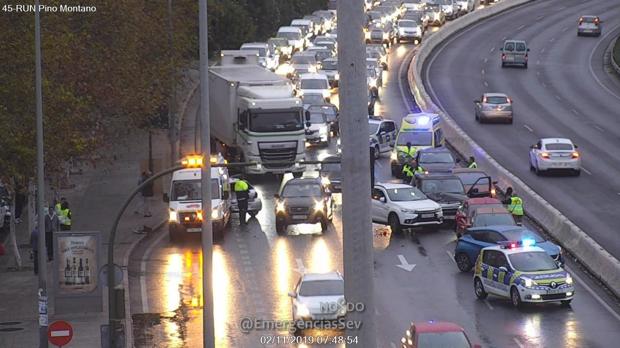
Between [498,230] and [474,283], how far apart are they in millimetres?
2808

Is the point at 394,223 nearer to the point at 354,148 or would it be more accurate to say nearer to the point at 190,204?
the point at 190,204

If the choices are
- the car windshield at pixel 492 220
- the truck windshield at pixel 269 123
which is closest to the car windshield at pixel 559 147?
the truck windshield at pixel 269 123

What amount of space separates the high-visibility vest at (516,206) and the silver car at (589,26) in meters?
63.1

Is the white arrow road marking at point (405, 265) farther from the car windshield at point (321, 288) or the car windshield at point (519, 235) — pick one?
the car windshield at point (321, 288)

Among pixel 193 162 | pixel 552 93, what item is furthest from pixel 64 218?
pixel 552 93

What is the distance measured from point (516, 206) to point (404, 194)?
3.56 m

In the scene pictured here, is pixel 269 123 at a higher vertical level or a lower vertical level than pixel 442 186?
higher

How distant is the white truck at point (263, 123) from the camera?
53.0 m

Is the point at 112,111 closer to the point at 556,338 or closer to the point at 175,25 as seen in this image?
the point at 175,25

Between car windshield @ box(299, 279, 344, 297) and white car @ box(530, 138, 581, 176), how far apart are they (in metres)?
24.5

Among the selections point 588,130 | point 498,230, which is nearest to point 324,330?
point 498,230

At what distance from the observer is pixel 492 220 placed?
137 ft

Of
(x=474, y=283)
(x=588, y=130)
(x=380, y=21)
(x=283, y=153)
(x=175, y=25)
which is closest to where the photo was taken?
(x=474, y=283)

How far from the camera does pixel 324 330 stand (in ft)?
102
